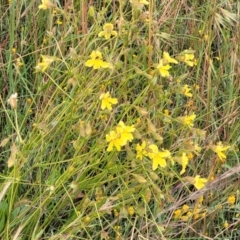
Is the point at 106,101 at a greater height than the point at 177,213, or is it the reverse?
the point at 106,101

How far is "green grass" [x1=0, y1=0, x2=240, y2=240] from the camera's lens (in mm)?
1171

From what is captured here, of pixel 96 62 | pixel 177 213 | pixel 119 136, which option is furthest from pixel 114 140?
pixel 177 213

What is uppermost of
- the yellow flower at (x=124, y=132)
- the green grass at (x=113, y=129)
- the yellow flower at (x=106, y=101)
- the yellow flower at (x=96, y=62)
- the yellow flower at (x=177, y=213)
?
the yellow flower at (x=96, y=62)

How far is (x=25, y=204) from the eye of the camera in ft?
4.20

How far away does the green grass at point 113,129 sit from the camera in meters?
1.17

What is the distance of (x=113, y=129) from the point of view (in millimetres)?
1152

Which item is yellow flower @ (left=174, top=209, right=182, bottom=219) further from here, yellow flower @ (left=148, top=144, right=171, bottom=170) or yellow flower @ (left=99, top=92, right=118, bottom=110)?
yellow flower @ (left=99, top=92, right=118, bottom=110)

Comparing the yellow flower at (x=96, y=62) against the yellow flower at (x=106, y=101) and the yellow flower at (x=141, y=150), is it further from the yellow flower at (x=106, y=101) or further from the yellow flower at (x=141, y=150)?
the yellow flower at (x=141, y=150)

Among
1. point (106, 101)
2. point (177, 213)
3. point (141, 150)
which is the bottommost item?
point (177, 213)

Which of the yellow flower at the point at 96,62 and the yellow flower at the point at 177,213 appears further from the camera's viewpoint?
the yellow flower at the point at 177,213

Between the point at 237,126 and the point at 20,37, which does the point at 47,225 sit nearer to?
the point at 237,126

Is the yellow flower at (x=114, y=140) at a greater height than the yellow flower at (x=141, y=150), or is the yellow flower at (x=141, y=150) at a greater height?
the yellow flower at (x=114, y=140)

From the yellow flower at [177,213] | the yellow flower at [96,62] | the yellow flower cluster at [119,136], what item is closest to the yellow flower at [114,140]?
the yellow flower cluster at [119,136]

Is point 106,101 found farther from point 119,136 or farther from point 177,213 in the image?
point 177,213
